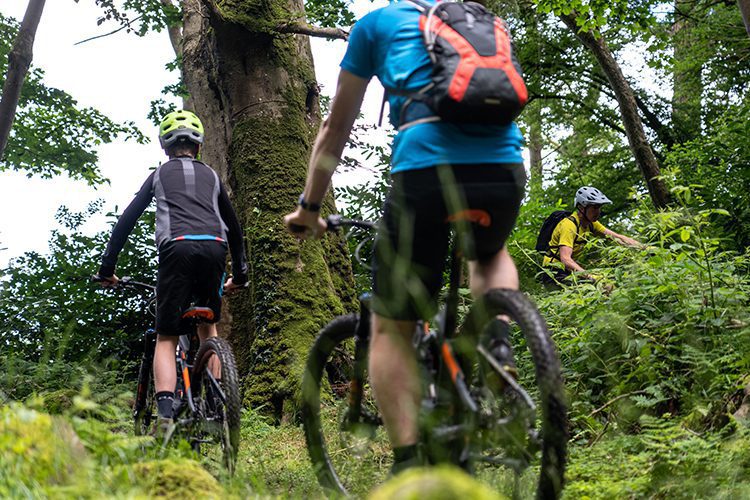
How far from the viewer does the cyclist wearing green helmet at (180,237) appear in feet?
16.4

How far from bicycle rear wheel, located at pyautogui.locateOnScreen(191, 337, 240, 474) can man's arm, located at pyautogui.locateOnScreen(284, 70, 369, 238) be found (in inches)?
53.9

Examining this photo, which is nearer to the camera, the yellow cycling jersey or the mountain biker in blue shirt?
the mountain biker in blue shirt

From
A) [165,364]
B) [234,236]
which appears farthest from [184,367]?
[234,236]

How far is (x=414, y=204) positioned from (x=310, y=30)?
6.22 metres

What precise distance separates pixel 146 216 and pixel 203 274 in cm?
730

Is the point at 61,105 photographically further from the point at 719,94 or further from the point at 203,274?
the point at 203,274

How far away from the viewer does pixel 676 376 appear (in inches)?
195

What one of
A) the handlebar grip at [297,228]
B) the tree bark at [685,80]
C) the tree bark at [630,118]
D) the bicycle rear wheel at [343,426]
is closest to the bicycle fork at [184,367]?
the bicycle rear wheel at [343,426]

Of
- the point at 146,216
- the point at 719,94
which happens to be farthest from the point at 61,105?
the point at 719,94

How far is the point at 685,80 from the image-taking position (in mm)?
17922

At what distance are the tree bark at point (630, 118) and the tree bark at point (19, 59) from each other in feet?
28.0

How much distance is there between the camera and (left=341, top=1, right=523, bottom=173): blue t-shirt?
2.88 meters

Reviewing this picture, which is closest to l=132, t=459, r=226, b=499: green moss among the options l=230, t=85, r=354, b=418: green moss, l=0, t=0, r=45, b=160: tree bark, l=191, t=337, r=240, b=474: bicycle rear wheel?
l=191, t=337, r=240, b=474: bicycle rear wheel

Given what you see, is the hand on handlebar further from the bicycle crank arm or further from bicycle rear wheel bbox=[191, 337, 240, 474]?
the bicycle crank arm
